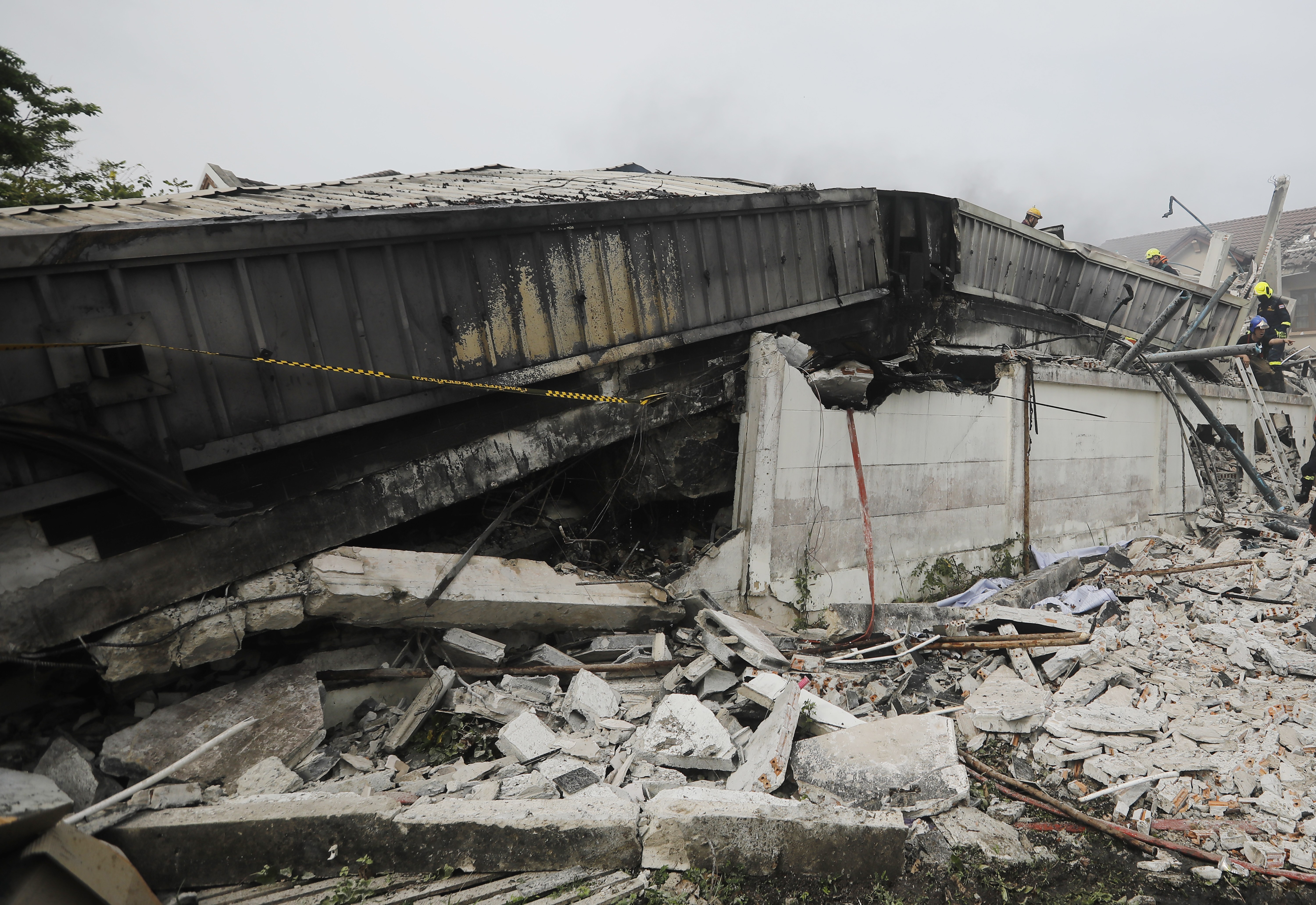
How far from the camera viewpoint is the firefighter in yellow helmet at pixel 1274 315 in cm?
1448

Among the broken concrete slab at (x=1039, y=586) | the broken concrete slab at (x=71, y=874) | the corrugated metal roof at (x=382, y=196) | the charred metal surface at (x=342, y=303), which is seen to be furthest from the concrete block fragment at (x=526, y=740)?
the broken concrete slab at (x=1039, y=586)

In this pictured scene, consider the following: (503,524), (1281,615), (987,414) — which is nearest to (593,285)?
(503,524)

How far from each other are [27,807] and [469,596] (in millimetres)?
2546

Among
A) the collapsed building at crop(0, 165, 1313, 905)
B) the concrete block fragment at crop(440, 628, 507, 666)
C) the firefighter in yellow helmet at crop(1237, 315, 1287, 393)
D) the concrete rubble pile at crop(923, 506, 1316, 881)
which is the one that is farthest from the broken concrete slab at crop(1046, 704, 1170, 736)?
the firefighter in yellow helmet at crop(1237, 315, 1287, 393)

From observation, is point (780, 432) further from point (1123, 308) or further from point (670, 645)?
point (1123, 308)

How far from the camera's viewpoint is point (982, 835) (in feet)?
12.0

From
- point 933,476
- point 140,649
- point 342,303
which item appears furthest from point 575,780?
point 933,476

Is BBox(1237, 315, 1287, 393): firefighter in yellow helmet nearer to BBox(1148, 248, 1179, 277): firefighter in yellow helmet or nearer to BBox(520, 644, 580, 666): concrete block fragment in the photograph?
BBox(1148, 248, 1179, 277): firefighter in yellow helmet

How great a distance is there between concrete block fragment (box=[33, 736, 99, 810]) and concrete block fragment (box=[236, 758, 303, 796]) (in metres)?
0.66

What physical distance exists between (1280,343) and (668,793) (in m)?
17.8

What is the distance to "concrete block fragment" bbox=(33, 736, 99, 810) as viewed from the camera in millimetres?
3451

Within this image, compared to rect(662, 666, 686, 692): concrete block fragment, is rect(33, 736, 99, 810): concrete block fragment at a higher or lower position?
higher

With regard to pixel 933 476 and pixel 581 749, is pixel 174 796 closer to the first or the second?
pixel 581 749

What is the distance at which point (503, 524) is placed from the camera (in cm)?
562
